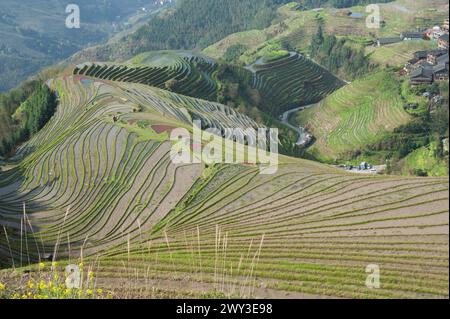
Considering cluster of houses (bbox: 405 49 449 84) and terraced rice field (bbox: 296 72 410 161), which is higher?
cluster of houses (bbox: 405 49 449 84)

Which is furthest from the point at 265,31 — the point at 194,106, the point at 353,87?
the point at 194,106

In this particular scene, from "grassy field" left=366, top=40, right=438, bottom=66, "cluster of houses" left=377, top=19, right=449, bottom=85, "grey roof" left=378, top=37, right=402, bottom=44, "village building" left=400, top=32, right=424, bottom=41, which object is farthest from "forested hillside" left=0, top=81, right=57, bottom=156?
"grey roof" left=378, top=37, right=402, bottom=44

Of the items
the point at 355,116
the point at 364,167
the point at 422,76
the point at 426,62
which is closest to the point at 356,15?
the point at 426,62

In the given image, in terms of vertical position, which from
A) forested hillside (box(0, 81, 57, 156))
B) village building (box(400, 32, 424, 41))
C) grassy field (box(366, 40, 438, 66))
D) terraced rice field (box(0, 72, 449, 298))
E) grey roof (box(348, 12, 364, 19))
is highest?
grey roof (box(348, 12, 364, 19))

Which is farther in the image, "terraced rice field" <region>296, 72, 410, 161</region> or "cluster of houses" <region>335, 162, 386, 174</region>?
"terraced rice field" <region>296, 72, 410, 161</region>

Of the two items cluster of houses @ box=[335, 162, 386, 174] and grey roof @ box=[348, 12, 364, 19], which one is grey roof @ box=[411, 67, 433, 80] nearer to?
cluster of houses @ box=[335, 162, 386, 174]

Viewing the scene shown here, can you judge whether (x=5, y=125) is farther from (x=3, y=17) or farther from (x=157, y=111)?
(x=3, y=17)

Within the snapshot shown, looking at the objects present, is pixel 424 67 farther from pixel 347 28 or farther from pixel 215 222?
pixel 347 28
